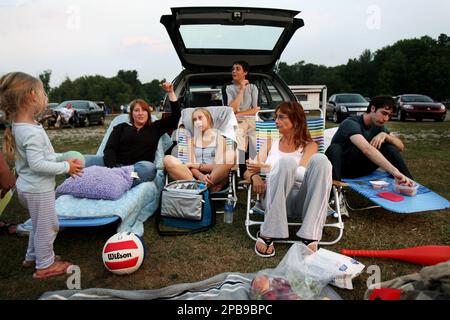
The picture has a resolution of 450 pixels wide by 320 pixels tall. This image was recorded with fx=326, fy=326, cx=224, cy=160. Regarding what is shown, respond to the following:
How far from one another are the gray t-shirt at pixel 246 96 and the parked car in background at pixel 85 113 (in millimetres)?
12533

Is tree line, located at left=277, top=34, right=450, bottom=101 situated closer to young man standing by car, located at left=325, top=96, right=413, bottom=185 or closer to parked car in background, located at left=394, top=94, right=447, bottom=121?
parked car in background, located at left=394, top=94, right=447, bottom=121

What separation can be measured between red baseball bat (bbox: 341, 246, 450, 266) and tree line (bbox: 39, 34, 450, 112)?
42147 millimetres

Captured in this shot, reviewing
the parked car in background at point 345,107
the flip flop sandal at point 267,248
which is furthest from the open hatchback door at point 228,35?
the parked car in background at point 345,107

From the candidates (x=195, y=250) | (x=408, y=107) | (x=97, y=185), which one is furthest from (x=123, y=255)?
(x=408, y=107)

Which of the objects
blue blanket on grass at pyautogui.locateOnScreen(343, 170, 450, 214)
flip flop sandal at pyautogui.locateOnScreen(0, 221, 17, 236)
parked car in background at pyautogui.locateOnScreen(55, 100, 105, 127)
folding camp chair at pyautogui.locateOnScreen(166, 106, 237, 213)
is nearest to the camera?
blue blanket on grass at pyautogui.locateOnScreen(343, 170, 450, 214)

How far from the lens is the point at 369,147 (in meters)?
3.06

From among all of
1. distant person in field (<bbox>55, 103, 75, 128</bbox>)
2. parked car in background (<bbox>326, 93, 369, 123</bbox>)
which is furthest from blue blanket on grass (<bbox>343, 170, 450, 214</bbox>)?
distant person in field (<bbox>55, 103, 75, 128</bbox>)

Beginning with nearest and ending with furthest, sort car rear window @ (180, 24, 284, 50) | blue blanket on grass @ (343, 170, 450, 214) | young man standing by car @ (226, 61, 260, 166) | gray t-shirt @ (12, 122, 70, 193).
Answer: gray t-shirt @ (12, 122, 70, 193) → blue blanket on grass @ (343, 170, 450, 214) → car rear window @ (180, 24, 284, 50) → young man standing by car @ (226, 61, 260, 166)

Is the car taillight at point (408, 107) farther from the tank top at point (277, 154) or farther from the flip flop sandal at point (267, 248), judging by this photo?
the flip flop sandal at point (267, 248)

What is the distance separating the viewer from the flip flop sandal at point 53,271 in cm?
225

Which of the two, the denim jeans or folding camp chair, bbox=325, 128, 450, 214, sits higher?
the denim jeans

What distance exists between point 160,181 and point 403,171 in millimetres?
2511

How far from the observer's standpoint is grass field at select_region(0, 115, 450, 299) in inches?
87.0

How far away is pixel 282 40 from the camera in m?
4.40
